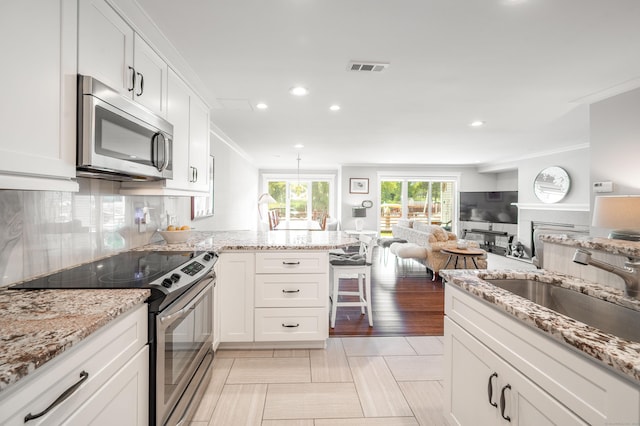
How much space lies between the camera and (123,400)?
1133mm

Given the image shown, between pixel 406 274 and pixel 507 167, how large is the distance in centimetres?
449

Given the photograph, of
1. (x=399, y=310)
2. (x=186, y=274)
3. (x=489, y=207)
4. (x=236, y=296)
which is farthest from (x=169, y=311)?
(x=489, y=207)

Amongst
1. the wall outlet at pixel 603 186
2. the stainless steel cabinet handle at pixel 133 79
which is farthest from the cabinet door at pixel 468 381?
the wall outlet at pixel 603 186

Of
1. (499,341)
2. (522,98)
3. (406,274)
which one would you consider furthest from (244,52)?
(406,274)

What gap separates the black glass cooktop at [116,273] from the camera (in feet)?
4.43

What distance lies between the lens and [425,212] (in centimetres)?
916

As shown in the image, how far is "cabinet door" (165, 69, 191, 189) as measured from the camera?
2.26 meters

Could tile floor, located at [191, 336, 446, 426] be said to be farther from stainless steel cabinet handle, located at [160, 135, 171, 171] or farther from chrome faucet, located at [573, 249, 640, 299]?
stainless steel cabinet handle, located at [160, 135, 171, 171]

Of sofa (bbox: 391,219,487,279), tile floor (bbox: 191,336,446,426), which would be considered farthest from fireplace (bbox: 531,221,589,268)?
tile floor (bbox: 191,336,446,426)

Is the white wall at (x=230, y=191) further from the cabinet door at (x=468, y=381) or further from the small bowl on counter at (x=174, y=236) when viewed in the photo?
the cabinet door at (x=468, y=381)

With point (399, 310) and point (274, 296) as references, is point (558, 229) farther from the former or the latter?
point (274, 296)

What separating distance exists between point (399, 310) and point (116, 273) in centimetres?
299

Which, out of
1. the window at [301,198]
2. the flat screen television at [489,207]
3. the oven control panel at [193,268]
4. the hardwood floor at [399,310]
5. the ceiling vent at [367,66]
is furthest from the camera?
the window at [301,198]

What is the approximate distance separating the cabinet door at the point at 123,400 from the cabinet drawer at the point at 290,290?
1.28 m
